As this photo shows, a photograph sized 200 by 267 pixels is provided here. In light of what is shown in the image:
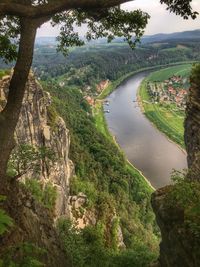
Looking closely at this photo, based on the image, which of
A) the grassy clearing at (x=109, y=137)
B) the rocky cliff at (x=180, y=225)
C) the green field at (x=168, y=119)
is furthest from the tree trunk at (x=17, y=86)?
the green field at (x=168, y=119)

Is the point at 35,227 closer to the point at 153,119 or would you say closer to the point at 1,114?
the point at 1,114

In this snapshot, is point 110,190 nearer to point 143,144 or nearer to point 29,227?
point 143,144

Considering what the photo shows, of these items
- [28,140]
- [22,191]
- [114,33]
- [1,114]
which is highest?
[114,33]

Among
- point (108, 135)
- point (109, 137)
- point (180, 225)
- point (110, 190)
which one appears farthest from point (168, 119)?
point (180, 225)

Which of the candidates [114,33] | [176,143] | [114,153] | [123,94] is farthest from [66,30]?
[123,94]

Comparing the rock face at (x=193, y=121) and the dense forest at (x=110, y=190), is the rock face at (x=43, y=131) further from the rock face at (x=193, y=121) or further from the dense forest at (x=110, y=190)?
the rock face at (x=193, y=121)
